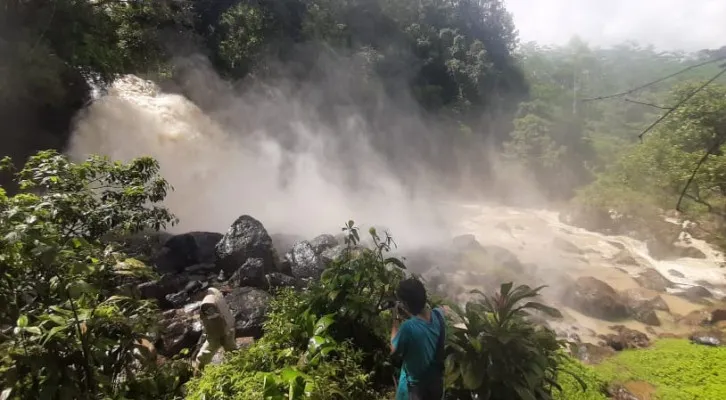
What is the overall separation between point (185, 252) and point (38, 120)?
21.4 ft

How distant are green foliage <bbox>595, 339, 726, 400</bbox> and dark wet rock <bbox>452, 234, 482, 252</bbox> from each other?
21.6 feet

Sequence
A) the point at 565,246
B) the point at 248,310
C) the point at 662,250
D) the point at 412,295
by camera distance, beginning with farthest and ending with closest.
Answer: the point at 565,246 < the point at 662,250 < the point at 248,310 < the point at 412,295

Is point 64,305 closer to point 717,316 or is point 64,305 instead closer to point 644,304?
point 644,304

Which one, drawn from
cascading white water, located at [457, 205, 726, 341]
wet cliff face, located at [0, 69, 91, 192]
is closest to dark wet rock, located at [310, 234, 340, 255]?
cascading white water, located at [457, 205, 726, 341]

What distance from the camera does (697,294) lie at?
481 inches

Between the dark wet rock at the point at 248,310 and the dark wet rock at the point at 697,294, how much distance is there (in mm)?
12368

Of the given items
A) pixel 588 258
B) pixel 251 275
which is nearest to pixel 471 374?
pixel 251 275

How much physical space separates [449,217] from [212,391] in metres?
18.1

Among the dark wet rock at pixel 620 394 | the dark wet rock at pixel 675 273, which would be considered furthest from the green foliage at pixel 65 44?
the dark wet rock at pixel 675 273

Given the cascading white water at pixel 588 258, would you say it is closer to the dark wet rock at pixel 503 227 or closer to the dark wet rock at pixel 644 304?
the dark wet rock at pixel 503 227

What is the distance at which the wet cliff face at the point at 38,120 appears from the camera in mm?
11477

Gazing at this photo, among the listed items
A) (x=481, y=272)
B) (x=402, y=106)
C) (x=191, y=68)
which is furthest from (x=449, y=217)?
(x=191, y=68)

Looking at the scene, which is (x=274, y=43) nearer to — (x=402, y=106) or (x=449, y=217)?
(x=402, y=106)

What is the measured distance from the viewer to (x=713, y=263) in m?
14.7
